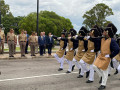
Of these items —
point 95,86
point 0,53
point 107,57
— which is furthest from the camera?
point 0,53

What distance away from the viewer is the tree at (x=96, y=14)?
189 feet

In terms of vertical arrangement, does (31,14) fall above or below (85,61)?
above

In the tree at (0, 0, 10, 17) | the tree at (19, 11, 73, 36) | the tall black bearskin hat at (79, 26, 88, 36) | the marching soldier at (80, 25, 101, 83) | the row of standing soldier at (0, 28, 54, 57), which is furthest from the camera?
the tree at (0, 0, 10, 17)

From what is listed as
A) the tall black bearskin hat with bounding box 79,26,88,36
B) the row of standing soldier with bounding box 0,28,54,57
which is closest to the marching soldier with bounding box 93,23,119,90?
the tall black bearskin hat with bounding box 79,26,88,36

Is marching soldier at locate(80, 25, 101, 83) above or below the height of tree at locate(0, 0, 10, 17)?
below

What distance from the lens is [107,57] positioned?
6961mm

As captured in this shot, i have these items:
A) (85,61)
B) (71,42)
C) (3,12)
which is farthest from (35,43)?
(3,12)

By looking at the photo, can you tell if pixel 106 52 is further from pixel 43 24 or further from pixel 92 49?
pixel 43 24

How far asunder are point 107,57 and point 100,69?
1.53ft

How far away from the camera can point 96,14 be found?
59062 mm

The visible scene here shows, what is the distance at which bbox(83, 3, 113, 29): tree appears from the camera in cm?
5775

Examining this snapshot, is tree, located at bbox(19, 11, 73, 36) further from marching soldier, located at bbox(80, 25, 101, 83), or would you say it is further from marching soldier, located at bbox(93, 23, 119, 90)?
marching soldier, located at bbox(93, 23, 119, 90)

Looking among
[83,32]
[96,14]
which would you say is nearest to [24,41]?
[83,32]

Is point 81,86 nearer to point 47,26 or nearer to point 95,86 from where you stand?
point 95,86
